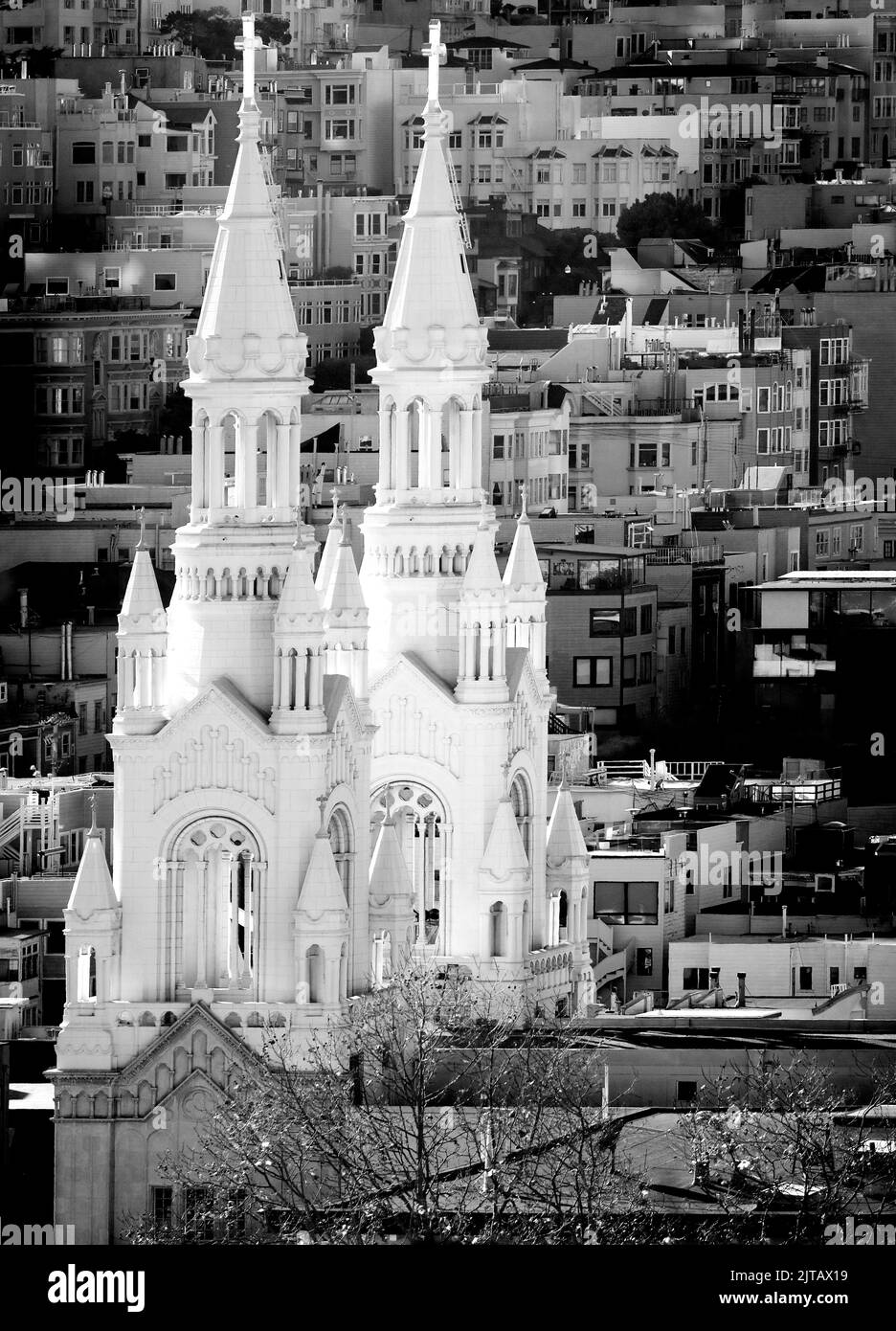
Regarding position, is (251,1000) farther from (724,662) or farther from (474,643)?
(724,662)

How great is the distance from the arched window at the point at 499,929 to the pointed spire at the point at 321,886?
5918 mm

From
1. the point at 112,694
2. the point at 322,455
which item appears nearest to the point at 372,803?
the point at 112,694

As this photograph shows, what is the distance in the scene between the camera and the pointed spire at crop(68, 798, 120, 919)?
98.0m

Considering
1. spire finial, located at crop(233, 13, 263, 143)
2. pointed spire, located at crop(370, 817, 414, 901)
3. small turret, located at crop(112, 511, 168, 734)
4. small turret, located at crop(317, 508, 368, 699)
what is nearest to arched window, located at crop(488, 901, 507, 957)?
pointed spire, located at crop(370, 817, 414, 901)

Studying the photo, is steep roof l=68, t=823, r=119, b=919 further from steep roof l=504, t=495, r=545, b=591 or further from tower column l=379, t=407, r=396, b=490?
steep roof l=504, t=495, r=545, b=591

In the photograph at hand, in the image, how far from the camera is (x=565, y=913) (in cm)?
10725

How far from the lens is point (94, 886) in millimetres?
98188

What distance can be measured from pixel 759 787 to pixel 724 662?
2852cm

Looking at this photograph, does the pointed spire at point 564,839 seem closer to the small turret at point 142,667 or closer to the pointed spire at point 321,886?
the pointed spire at point 321,886

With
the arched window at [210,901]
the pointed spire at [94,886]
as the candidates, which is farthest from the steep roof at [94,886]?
the arched window at [210,901]

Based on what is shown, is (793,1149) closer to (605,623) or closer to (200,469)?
(200,469)

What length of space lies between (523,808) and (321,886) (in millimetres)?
8602

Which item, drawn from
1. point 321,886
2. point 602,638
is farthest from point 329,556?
point 602,638
